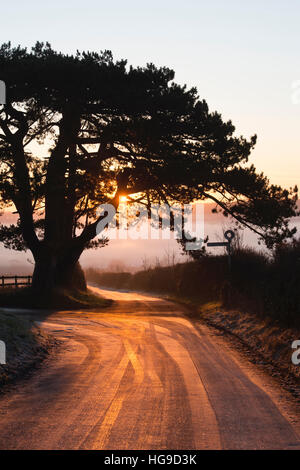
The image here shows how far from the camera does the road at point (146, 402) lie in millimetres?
6242

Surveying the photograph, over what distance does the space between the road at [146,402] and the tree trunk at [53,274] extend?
57.1 feet

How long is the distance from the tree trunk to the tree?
2.73 metres

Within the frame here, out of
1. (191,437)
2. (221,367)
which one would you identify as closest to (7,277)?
(221,367)

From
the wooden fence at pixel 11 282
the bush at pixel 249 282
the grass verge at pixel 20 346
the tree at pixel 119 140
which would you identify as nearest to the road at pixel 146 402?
the grass verge at pixel 20 346

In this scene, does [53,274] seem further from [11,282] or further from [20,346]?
[20,346]

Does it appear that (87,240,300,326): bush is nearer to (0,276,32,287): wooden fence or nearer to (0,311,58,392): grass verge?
(0,311,58,392): grass verge

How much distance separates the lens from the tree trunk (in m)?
31.3

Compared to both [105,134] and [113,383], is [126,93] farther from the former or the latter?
[113,383]

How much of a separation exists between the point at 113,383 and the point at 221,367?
108 inches

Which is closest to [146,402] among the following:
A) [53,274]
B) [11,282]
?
[53,274]

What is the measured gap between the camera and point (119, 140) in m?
27.7

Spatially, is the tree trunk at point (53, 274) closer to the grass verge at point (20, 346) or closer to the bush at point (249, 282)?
the bush at point (249, 282)

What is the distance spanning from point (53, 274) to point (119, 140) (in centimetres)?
929

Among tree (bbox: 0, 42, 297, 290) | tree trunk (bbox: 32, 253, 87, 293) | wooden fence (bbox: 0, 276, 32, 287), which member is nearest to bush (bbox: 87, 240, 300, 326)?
tree (bbox: 0, 42, 297, 290)
